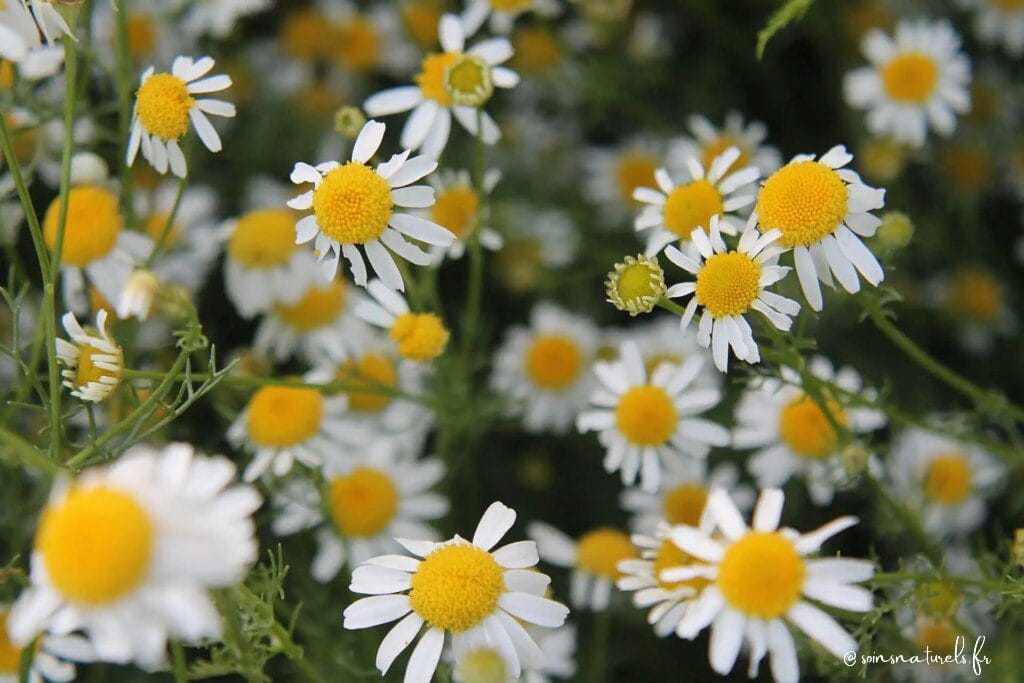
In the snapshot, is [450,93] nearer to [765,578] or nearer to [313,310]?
[313,310]

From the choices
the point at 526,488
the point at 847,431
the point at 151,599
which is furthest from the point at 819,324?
the point at 151,599

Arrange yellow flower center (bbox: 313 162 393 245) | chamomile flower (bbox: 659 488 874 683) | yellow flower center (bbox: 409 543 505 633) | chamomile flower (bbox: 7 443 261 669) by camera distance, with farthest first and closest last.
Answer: yellow flower center (bbox: 313 162 393 245)
yellow flower center (bbox: 409 543 505 633)
chamomile flower (bbox: 659 488 874 683)
chamomile flower (bbox: 7 443 261 669)

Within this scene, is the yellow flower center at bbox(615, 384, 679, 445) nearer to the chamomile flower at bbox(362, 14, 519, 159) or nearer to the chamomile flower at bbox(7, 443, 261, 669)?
the chamomile flower at bbox(362, 14, 519, 159)

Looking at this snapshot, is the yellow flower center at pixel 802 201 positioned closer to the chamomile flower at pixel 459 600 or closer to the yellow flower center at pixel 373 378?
the chamomile flower at pixel 459 600

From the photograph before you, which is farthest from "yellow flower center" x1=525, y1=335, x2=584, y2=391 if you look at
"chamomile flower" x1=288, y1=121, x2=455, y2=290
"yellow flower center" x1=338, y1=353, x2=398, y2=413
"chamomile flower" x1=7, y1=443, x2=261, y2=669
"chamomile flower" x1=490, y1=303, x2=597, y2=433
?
"chamomile flower" x1=7, y1=443, x2=261, y2=669

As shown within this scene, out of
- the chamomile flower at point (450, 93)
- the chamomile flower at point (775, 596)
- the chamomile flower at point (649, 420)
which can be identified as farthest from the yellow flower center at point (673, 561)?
the chamomile flower at point (450, 93)
